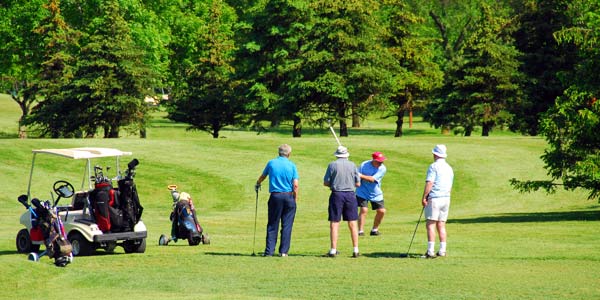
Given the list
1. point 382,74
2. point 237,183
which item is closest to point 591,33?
point 237,183

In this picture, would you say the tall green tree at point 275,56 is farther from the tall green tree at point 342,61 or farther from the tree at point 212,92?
the tree at point 212,92

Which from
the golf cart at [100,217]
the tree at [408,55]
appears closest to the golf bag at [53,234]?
the golf cart at [100,217]

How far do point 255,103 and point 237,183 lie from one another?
2427cm

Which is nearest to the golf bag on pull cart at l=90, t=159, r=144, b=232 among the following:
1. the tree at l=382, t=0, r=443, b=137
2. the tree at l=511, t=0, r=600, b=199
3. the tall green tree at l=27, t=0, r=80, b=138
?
the tree at l=511, t=0, r=600, b=199

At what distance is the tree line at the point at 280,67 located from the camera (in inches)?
2416

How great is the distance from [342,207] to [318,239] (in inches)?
196

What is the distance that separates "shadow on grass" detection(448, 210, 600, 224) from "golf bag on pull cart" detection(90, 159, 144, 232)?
11.5 metres

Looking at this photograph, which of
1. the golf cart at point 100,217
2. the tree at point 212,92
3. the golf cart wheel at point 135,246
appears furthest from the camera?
the tree at point 212,92

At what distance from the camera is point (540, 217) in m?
29.5

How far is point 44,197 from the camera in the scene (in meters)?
36.2

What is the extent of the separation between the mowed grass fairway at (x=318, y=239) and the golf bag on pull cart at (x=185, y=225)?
0.30 meters

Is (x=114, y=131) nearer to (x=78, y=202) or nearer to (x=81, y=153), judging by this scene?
(x=78, y=202)

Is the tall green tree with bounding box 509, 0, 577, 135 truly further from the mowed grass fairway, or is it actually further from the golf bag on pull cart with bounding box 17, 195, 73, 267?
the golf bag on pull cart with bounding box 17, 195, 73, 267

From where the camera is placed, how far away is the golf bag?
17.2 meters
